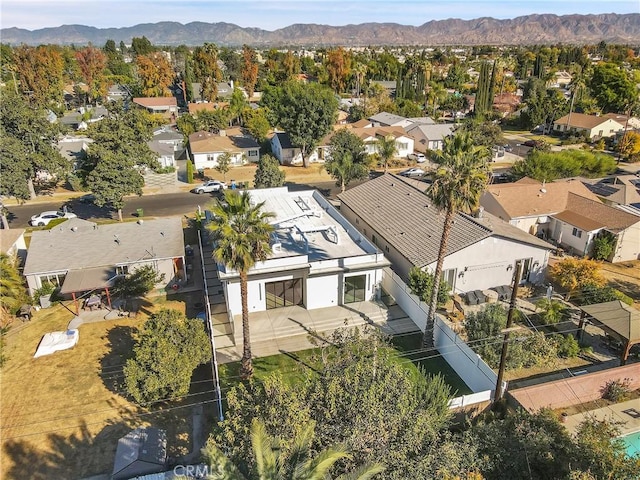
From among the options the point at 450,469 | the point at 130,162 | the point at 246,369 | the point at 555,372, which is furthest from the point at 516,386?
the point at 130,162

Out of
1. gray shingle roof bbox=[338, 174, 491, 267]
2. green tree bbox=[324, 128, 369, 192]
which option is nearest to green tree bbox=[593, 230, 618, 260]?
gray shingle roof bbox=[338, 174, 491, 267]

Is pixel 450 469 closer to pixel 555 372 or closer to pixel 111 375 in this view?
pixel 555 372

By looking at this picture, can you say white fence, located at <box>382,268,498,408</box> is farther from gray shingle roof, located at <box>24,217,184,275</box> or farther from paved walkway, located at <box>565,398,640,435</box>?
gray shingle roof, located at <box>24,217,184,275</box>

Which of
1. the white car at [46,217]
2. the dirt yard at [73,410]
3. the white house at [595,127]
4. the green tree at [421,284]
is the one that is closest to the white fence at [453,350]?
the green tree at [421,284]

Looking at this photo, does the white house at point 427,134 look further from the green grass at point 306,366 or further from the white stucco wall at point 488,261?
the green grass at point 306,366

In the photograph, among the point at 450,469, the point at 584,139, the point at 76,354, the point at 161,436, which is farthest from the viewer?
the point at 584,139
